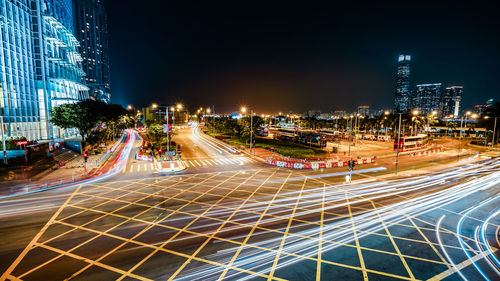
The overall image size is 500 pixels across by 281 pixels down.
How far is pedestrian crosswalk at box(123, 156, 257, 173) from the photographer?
29.4 meters

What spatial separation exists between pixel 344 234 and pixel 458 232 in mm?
7093

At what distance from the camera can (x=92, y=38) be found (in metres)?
167

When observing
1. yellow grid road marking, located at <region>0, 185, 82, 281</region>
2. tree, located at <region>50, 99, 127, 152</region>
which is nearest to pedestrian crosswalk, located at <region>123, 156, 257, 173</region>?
yellow grid road marking, located at <region>0, 185, 82, 281</region>

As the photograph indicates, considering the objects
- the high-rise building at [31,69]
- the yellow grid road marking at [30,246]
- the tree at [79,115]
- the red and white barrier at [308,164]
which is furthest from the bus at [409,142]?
the high-rise building at [31,69]

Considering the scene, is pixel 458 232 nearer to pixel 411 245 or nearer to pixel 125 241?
pixel 411 245

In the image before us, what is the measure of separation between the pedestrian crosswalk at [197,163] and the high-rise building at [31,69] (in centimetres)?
2715

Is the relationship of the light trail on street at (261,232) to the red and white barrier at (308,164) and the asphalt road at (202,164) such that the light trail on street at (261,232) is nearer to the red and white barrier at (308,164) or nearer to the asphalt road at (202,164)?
the asphalt road at (202,164)

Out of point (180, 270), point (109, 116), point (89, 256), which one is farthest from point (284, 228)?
point (109, 116)

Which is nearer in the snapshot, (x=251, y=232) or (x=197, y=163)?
(x=251, y=232)

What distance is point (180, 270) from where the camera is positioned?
949 centimetres

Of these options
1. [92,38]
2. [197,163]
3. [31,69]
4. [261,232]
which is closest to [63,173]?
[197,163]

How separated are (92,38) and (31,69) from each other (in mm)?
155600

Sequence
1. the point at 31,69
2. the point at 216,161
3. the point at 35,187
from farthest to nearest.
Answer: the point at 31,69, the point at 216,161, the point at 35,187

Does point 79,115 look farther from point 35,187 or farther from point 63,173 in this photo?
point 35,187
